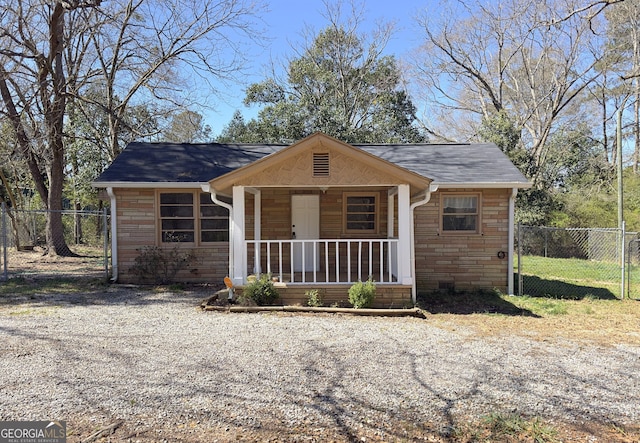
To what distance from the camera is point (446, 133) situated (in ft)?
94.0

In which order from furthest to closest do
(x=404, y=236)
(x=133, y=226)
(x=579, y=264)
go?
(x=579, y=264) < (x=133, y=226) < (x=404, y=236)

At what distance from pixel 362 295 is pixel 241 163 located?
527 centimetres

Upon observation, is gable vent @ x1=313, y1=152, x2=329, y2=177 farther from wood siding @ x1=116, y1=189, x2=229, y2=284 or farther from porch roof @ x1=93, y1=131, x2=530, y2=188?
wood siding @ x1=116, y1=189, x2=229, y2=284

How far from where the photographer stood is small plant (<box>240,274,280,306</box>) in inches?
295

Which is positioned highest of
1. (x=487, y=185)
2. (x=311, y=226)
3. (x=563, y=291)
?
(x=487, y=185)

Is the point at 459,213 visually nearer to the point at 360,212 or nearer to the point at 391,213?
the point at 391,213

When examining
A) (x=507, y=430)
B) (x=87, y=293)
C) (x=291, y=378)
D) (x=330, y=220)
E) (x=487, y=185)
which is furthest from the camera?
(x=330, y=220)

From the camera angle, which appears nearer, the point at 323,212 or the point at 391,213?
the point at 391,213

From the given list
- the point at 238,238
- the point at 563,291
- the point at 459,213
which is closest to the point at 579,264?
the point at 563,291

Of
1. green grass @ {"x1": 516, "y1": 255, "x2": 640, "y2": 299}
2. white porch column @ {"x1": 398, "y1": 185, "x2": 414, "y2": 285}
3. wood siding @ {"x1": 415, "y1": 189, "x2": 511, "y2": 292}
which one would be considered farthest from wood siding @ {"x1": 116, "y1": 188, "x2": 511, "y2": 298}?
white porch column @ {"x1": 398, "y1": 185, "x2": 414, "y2": 285}

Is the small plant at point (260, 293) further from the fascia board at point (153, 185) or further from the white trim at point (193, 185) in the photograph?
the fascia board at point (153, 185)

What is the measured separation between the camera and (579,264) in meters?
15.3

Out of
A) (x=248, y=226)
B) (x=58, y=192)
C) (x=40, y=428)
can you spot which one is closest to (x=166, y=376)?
(x=40, y=428)

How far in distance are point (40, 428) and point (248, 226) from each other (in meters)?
7.22
